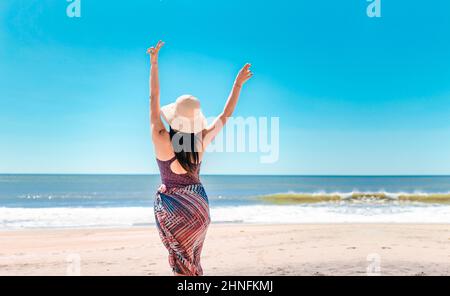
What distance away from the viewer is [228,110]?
2.80 metres

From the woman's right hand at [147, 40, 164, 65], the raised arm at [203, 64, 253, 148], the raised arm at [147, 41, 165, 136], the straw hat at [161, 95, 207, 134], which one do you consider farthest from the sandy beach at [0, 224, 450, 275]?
the woman's right hand at [147, 40, 164, 65]

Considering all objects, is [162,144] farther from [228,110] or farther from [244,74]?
[244,74]

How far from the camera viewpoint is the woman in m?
2.60

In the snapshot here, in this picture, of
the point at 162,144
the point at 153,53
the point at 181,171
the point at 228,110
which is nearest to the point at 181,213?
the point at 181,171

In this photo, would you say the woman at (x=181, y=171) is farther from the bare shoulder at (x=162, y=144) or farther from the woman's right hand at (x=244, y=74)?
the woman's right hand at (x=244, y=74)

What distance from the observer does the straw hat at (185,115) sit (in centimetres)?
264

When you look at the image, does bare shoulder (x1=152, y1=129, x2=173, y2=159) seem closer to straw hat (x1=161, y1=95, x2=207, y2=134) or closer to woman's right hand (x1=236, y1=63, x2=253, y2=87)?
straw hat (x1=161, y1=95, x2=207, y2=134)

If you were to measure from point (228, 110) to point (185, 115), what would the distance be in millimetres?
279

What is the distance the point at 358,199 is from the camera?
24.8m

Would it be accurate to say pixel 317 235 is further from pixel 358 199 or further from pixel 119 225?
pixel 358 199

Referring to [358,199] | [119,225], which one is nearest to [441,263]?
[119,225]

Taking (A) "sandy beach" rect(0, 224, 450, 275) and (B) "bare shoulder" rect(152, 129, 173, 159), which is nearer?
(B) "bare shoulder" rect(152, 129, 173, 159)

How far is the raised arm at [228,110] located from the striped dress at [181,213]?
Result: 20 centimetres
